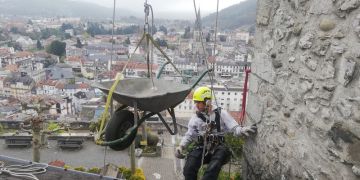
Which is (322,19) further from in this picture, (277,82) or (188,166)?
(188,166)

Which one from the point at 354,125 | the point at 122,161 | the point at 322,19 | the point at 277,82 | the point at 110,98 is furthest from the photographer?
the point at 122,161

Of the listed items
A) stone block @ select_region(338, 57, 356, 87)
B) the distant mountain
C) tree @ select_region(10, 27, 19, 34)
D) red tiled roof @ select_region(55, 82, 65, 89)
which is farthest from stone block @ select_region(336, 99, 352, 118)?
tree @ select_region(10, 27, 19, 34)

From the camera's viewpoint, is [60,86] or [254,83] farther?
[60,86]

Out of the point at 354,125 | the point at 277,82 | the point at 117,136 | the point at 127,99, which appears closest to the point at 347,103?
the point at 354,125

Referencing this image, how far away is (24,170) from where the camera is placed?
344 cm

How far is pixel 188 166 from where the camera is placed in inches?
140

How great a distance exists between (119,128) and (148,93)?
0.40 metres

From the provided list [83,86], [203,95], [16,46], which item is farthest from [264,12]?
[16,46]

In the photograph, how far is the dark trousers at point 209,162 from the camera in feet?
11.3

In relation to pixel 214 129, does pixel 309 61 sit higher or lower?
higher

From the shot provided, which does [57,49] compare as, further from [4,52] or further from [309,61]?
[309,61]

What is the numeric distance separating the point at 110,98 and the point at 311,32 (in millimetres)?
1645

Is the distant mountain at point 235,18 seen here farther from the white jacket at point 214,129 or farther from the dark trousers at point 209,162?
the dark trousers at point 209,162

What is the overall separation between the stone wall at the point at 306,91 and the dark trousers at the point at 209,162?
0.34 metres
